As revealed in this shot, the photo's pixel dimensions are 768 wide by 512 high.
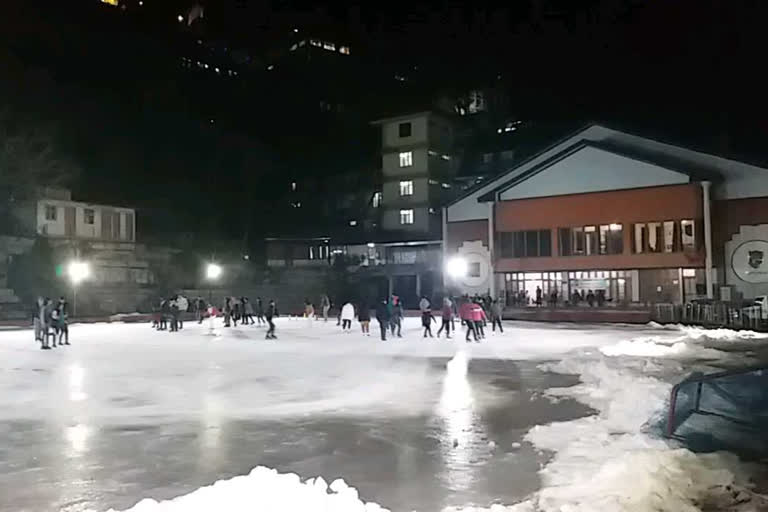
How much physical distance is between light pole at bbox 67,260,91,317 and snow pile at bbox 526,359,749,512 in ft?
113

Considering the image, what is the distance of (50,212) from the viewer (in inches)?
1682

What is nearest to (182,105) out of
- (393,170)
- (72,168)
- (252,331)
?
(72,168)

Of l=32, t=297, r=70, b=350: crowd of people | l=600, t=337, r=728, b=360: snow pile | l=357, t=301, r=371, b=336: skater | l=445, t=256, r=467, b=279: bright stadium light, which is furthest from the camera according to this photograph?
l=445, t=256, r=467, b=279: bright stadium light

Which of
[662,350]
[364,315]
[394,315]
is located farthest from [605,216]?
[662,350]

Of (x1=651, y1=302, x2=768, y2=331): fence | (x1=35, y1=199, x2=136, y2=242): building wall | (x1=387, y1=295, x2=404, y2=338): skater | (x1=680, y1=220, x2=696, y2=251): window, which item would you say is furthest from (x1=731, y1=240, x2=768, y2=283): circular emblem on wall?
(x1=35, y1=199, x2=136, y2=242): building wall

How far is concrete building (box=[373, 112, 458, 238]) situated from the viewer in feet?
172

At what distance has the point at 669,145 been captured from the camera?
3650cm

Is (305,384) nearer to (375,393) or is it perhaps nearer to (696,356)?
(375,393)

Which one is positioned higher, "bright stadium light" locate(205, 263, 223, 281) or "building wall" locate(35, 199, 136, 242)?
"building wall" locate(35, 199, 136, 242)

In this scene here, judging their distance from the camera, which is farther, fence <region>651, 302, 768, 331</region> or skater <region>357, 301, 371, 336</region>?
fence <region>651, 302, 768, 331</region>

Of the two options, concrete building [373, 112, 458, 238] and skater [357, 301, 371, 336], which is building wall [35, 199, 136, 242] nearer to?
concrete building [373, 112, 458, 238]

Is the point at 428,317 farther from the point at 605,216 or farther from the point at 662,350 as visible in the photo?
the point at 605,216

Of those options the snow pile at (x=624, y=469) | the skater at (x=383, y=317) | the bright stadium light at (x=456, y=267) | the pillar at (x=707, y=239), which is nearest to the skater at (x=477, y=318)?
the skater at (x=383, y=317)

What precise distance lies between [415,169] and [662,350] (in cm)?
3645
